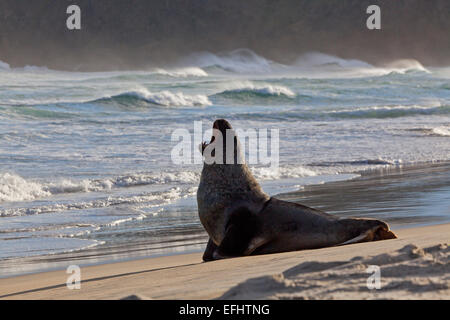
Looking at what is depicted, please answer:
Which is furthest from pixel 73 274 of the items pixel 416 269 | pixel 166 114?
pixel 166 114

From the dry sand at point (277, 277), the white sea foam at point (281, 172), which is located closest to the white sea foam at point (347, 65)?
the white sea foam at point (281, 172)

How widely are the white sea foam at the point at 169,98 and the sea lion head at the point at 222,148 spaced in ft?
85.6

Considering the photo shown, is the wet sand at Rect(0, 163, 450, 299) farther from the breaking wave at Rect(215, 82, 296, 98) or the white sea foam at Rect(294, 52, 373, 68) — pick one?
the white sea foam at Rect(294, 52, 373, 68)

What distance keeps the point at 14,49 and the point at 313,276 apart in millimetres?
87636

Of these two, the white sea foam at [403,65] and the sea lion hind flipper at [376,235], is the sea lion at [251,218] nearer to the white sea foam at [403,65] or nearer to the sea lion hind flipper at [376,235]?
the sea lion hind flipper at [376,235]

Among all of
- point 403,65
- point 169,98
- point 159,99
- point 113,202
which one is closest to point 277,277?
point 113,202

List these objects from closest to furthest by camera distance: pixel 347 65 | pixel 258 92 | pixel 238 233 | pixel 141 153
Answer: pixel 238 233
pixel 141 153
pixel 258 92
pixel 347 65

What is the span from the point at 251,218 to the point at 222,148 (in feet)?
1.94

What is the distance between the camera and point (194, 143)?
1739 centimetres

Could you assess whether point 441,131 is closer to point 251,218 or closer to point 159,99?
point 251,218

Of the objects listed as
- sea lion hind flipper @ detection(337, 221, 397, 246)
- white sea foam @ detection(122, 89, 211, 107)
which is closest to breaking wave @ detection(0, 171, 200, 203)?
sea lion hind flipper @ detection(337, 221, 397, 246)

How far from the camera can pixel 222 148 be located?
595cm

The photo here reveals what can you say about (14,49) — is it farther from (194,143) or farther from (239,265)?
(239,265)

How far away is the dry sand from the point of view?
3.41m
